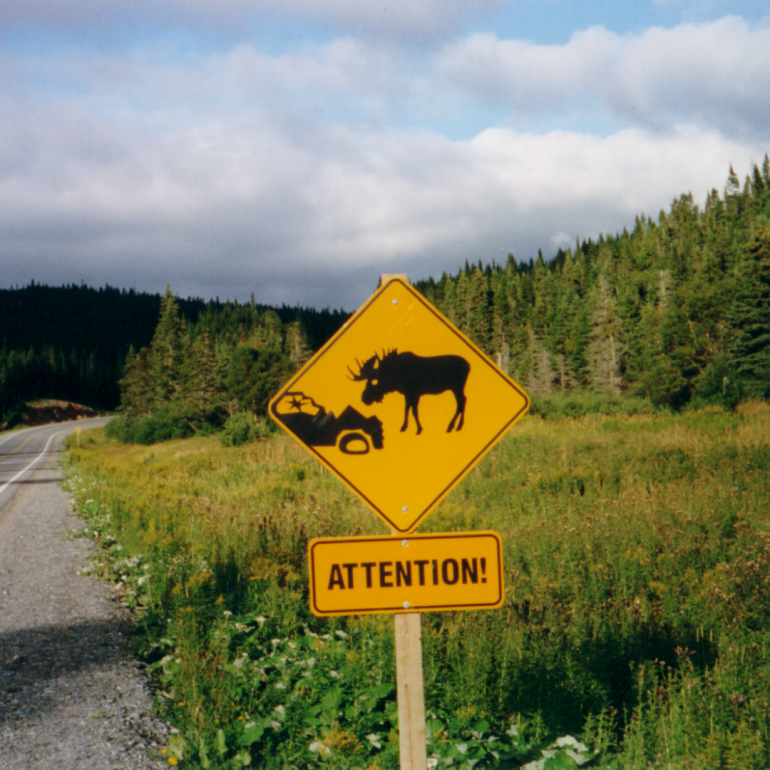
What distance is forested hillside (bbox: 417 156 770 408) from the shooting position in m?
37.8

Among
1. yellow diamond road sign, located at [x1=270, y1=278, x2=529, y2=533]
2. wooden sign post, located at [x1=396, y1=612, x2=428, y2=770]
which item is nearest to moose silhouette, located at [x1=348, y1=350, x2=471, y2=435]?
yellow diamond road sign, located at [x1=270, y1=278, x2=529, y2=533]

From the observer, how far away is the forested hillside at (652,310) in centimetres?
3775

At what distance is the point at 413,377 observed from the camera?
2.39 metres

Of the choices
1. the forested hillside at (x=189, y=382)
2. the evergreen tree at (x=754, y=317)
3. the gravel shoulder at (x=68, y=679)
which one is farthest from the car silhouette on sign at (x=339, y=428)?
the forested hillside at (x=189, y=382)

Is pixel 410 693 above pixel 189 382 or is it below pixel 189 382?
below

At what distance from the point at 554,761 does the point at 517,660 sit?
0.77 m

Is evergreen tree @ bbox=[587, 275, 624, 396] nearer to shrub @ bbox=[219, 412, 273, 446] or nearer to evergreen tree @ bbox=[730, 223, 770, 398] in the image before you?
evergreen tree @ bbox=[730, 223, 770, 398]

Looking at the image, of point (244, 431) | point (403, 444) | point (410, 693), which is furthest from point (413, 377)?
point (244, 431)

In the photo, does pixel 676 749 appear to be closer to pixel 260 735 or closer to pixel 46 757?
pixel 260 735

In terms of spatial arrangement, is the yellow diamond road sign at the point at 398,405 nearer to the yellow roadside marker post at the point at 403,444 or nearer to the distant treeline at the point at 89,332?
the yellow roadside marker post at the point at 403,444

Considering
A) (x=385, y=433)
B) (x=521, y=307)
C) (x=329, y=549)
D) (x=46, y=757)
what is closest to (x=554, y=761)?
(x=329, y=549)

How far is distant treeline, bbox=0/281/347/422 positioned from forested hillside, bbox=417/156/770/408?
106ft

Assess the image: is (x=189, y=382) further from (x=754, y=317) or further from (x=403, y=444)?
(x=403, y=444)

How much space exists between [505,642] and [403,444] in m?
2.17
